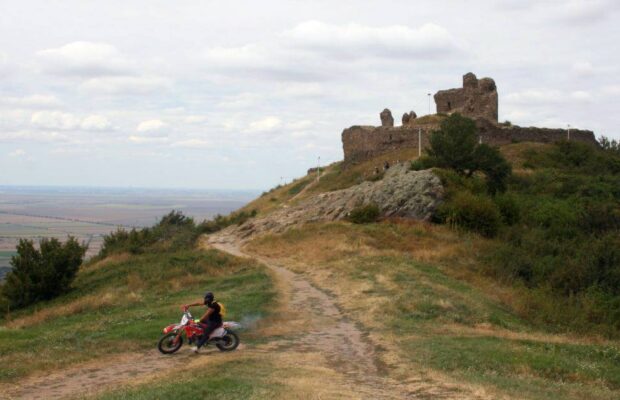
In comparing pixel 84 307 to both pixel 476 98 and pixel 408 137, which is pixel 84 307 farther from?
pixel 476 98

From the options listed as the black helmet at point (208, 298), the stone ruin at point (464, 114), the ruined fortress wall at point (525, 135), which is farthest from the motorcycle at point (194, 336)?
the ruined fortress wall at point (525, 135)

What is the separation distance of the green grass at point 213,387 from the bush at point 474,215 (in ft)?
65.3

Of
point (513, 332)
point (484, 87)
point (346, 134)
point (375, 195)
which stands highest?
point (484, 87)

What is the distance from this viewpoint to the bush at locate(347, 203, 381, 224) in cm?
3047

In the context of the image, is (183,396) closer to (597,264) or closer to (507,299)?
(507,299)

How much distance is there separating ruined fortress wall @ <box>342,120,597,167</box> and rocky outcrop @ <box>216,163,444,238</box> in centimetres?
812

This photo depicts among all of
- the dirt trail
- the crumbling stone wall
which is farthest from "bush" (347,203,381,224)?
the crumbling stone wall

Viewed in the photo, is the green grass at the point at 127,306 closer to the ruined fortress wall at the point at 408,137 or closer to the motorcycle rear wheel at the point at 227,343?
the motorcycle rear wheel at the point at 227,343

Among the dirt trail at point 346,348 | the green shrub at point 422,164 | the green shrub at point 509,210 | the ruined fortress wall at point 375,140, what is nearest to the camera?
the dirt trail at point 346,348

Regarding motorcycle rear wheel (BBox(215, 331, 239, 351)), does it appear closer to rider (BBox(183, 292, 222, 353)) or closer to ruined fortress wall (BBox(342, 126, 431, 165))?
rider (BBox(183, 292, 222, 353))

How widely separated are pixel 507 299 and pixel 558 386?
966 cm

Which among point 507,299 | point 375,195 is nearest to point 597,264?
point 507,299

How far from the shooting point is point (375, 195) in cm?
3253

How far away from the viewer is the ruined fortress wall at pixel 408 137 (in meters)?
44.8
